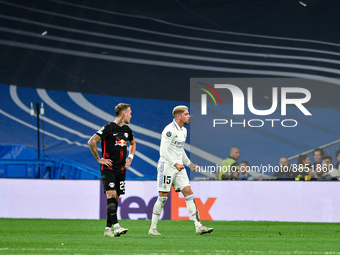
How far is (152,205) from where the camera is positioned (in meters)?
12.4

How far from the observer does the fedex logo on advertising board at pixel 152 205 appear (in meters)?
12.4

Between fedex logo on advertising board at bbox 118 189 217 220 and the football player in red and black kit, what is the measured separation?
5029mm

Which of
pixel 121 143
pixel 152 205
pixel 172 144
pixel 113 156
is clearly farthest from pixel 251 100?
pixel 113 156

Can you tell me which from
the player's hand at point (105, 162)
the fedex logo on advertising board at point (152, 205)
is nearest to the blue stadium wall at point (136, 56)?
the fedex logo on advertising board at point (152, 205)

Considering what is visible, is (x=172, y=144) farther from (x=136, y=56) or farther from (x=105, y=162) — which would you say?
(x=136, y=56)

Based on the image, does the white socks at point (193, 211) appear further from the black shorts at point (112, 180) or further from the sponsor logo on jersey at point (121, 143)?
the sponsor logo on jersey at point (121, 143)

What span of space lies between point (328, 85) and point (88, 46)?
7.98 meters

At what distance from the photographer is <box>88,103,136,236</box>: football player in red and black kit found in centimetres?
728

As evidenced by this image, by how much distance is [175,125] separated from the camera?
7.61m

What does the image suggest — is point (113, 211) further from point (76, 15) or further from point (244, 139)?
point (76, 15)

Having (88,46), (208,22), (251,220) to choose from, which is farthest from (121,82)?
(251,220)

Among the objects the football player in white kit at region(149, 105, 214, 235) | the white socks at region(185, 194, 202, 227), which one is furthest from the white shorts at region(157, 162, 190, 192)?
the white socks at region(185, 194, 202, 227)

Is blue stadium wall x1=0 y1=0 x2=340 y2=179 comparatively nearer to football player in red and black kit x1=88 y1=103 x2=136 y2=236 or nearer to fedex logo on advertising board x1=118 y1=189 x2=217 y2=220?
fedex logo on advertising board x1=118 y1=189 x2=217 y2=220

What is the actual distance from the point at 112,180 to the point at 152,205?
518cm
